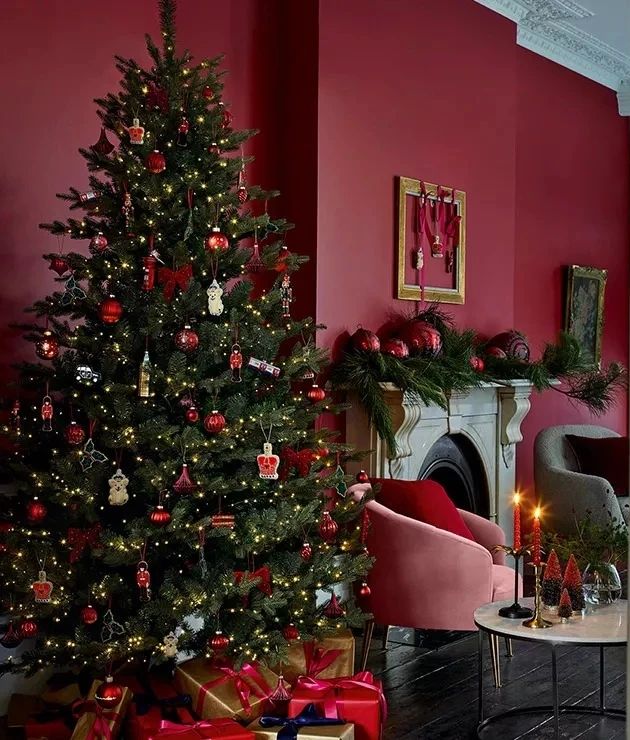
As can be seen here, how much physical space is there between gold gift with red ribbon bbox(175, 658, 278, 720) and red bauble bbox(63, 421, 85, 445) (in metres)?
0.88

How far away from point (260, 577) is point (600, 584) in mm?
1269

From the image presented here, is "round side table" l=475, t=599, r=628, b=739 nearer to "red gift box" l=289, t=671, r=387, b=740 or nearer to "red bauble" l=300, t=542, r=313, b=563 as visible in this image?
"red gift box" l=289, t=671, r=387, b=740

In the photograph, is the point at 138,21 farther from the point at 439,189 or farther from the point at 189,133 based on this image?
the point at 439,189

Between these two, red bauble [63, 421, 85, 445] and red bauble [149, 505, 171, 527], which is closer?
red bauble [149, 505, 171, 527]

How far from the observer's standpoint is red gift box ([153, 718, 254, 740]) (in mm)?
3112

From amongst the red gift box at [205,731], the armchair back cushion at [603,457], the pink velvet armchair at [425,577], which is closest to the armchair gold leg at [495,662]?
the pink velvet armchair at [425,577]

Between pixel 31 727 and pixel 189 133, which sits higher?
pixel 189 133

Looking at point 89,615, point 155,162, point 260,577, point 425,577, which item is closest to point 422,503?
point 425,577

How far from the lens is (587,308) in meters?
7.70

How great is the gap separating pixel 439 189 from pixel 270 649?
3173 millimetres

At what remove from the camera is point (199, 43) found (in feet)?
15.6

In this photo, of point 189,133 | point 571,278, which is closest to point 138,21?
point 189,133

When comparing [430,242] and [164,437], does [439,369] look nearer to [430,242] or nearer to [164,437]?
[430,242]

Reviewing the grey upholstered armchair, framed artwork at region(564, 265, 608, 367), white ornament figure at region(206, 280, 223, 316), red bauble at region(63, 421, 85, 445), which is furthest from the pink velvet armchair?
framed artwork at region(564, 265, 608, 367)
